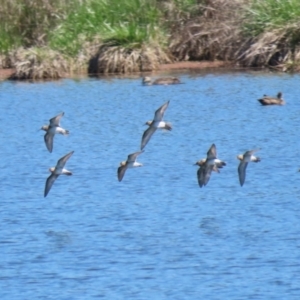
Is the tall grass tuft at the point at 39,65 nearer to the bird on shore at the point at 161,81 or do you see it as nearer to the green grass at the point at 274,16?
the bird on shore at the point at 161,81

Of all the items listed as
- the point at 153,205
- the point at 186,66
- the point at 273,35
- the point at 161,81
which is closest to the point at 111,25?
the point at 186,66

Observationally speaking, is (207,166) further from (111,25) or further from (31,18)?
(31,18)

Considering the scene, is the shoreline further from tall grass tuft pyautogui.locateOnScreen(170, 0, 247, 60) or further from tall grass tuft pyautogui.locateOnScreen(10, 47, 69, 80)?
tall grass tuft pyautogui.locateOnScreen(10, 47, 69, 80)

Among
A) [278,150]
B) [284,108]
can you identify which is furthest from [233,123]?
[278,150]

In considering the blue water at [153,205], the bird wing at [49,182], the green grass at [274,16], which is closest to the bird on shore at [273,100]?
the blue water at [153,205]

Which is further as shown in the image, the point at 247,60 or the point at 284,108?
the point at 247,60

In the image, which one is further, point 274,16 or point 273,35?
point 274,16

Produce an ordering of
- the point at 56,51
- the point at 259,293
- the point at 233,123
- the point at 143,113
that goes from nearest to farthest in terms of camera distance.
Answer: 1. the point at 259,293
2. the point at 233,123
3. the point at 143,113
4. the point at 56,51

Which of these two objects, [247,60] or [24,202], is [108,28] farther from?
[24,202]

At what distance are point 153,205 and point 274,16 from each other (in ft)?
49.1

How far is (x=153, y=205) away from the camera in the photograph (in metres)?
16.9

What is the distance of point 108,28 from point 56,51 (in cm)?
145

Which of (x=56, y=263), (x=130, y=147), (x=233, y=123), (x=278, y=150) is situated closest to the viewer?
(x=56, y=263)

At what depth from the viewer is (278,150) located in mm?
20656
